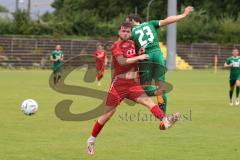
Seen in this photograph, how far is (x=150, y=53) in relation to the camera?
14539 mm

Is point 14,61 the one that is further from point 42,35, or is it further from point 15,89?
point 15,89

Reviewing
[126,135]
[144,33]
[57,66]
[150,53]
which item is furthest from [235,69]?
[57,66]

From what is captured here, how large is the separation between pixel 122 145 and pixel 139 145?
0.34 m

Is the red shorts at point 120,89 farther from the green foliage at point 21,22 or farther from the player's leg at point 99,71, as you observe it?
the green foliage at point 21,22

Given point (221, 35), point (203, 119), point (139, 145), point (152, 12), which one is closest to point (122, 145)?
point (139, 145)

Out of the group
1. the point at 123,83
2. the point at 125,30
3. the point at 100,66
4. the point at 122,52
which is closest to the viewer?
the point at 125,30

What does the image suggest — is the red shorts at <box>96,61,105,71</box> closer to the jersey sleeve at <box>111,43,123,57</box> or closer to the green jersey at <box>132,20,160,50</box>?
the green jersey at <box>132,20,160,50</box>

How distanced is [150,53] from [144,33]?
0.67 metres

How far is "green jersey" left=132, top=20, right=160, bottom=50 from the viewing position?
45.8 ft

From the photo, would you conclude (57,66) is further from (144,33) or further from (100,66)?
(144,33)

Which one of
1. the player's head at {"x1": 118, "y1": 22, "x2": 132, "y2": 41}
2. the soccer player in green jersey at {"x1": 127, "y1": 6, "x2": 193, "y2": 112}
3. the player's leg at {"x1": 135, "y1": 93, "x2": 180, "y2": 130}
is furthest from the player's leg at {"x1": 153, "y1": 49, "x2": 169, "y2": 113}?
the player's head at {"x1": 118, "y1": 22, "x2": 132, "y2": 41}

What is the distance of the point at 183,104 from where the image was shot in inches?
909

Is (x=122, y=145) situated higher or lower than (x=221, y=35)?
lower

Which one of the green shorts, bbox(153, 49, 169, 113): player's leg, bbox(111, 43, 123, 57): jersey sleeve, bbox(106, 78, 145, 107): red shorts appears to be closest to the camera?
bbox(111, 43, 123, 57): jersey sleeve
